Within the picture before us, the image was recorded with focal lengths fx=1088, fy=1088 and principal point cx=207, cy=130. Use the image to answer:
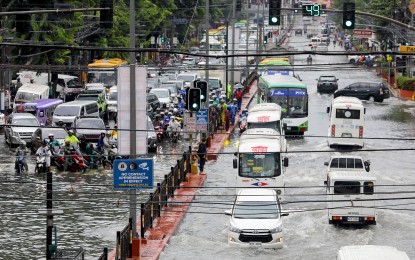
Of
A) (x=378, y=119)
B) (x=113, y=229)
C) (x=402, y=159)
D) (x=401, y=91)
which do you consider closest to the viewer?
(x=113, y=229)

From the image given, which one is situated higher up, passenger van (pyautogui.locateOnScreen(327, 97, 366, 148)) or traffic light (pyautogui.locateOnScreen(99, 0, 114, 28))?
traffic light (pyautogui.locateOnScreen(99, 0, 114, 28))

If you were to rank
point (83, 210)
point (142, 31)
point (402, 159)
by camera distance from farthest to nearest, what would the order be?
point (142, 31), point (402, 159), point (83, 210)

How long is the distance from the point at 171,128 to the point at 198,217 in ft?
55.2

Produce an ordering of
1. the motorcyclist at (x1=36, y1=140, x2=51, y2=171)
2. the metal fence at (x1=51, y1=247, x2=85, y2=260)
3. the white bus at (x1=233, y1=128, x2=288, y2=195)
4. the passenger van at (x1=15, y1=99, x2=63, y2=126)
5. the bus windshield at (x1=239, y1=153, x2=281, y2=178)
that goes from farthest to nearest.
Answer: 1. the passenger van at (x1=15, y1=99, x2=63, y2=126)
2. the motorcyclist at (x1=36, y1=140, x2=51, y2=171)
3. the bus windshield at (x1=239, y1=153, x2=281, y2=178)
4. the white bus at (x1=233, y1=128, x2=288, y2=195)
5. the metal fence at (x1=51, y1=247, x2=85, y2=260)

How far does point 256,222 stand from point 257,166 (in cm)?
814

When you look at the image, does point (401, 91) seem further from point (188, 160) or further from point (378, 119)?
point (188, 160)

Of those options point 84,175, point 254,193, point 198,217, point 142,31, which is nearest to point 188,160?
point 84,175

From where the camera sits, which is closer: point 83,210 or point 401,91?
point 83,210

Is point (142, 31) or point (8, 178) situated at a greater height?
point (142, 31)

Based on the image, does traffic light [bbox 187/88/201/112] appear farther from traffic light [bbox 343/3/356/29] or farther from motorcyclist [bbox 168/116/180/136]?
motorcyclist [bbox 168/116/180/136]

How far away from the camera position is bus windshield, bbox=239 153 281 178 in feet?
134

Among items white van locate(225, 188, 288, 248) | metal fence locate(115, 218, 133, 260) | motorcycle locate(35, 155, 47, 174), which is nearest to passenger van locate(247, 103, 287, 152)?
motorcycle locate(35, 155, 47, 174)

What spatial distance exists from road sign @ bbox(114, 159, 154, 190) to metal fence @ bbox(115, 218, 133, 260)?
132cm

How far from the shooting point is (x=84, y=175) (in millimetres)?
44469
